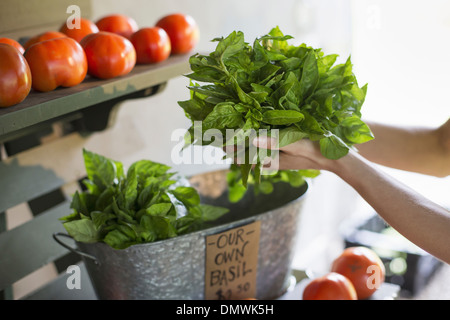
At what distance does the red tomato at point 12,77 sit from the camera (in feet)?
2.54

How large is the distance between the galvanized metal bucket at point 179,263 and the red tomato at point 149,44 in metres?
0.37

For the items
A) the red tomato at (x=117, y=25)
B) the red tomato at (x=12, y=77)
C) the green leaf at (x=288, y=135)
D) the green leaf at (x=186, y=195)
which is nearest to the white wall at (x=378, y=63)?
the red tomato at (x=117, y=25)

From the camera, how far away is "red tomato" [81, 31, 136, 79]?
953 mm

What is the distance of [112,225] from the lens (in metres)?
0.96

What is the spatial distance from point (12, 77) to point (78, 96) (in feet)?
0.40

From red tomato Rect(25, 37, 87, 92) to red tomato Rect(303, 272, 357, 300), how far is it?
643 mm

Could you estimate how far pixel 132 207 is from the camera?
3.26 ft

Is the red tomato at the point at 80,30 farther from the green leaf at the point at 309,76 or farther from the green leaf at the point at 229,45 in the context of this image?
the green leaf at the point at 309,76

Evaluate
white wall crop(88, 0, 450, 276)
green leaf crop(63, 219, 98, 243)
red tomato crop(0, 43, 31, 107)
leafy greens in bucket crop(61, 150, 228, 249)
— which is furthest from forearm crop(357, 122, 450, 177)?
white wall crop(88, 0, 450, 276)

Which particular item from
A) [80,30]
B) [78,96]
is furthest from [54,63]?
[80,30]

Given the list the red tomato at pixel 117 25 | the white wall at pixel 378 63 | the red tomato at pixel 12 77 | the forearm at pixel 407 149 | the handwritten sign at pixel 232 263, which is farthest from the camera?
the white wall at pixel 378 63

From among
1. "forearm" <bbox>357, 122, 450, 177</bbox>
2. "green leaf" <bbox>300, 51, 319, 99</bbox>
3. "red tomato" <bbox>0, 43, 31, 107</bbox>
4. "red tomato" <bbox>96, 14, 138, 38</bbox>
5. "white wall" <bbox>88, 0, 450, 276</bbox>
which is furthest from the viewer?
"white wall" <bbox>88, 0, 450, 276</bbox>

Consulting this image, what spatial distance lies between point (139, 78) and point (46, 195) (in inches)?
18.4

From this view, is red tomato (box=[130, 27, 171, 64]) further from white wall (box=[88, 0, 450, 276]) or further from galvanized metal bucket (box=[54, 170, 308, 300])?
white wall (box=[88, 0, 450, 276])
